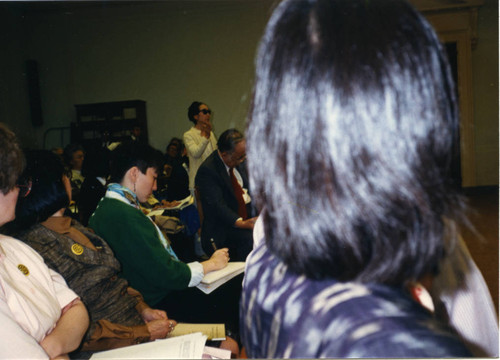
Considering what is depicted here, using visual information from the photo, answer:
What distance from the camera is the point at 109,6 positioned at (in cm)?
155

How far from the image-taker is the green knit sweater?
5.15 feet

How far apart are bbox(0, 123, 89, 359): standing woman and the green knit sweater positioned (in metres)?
0.37

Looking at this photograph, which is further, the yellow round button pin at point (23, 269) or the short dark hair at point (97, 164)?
the short dark hair at point (97, 164)

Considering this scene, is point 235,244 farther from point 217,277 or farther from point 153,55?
point 153,55

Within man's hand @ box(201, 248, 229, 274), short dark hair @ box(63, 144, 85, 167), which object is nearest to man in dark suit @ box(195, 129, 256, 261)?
man's hand @ box(201, 248, 229, 274)

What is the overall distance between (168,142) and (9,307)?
1.48 metres

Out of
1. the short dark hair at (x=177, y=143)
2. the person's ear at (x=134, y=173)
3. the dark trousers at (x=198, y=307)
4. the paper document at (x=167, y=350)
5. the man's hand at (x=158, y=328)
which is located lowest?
the dark trousers at (x=198, y=307)

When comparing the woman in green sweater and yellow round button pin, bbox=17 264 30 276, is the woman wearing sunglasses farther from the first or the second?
yellow round button pin, bbox=17 264 30 276

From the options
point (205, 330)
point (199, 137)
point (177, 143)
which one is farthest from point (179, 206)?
point (205, 330)

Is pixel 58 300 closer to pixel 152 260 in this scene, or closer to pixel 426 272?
pixel 152 260

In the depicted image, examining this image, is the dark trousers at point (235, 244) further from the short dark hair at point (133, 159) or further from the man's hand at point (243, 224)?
the short dark hair at point (133, 159)

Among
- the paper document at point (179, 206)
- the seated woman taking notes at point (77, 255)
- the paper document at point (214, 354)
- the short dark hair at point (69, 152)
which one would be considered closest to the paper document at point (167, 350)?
the paper document at point (214, 354)

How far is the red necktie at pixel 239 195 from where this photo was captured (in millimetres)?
1994

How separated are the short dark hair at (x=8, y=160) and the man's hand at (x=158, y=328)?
27.9 inches
